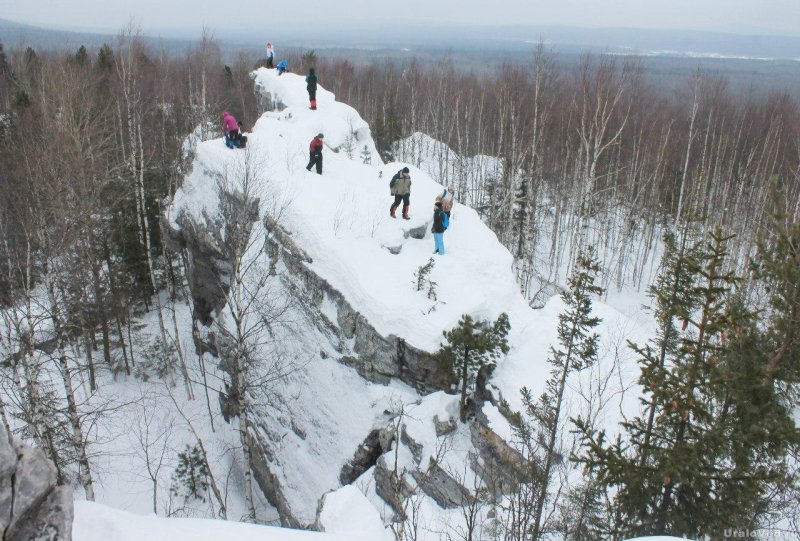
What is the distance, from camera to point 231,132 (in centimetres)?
1792

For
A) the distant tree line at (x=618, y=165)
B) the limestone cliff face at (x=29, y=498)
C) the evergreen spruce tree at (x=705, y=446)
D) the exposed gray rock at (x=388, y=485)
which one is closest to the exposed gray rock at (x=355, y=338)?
the exposed gray rock at (x=388, y=485)

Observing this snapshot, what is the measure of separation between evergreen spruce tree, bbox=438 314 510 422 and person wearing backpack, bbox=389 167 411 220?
4.65 m

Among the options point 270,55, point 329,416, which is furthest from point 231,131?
point 270,55

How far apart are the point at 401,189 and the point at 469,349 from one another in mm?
5505

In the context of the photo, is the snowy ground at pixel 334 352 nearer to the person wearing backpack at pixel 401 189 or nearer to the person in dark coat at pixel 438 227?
the person in dark coat at pixel 438 227

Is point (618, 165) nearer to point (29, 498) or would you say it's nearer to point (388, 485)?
point (388, 485)

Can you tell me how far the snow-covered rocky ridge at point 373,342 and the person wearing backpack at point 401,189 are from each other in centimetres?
47

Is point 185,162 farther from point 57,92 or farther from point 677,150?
point 677,150

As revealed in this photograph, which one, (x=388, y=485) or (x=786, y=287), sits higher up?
(x=786, y=287)

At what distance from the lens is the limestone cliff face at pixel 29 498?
15.6 feet

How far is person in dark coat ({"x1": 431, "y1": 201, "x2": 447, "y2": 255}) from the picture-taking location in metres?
13.9

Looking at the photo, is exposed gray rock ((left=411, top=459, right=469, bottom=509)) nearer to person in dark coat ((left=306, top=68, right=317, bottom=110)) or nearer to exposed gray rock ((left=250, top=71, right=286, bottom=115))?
person in dark coat ((left=306, top=68, right=317, bottom=110))

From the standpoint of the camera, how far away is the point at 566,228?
31.9 m

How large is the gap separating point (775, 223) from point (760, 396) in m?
2.60
